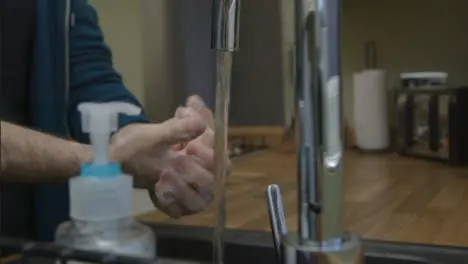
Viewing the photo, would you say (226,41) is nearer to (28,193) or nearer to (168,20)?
(28,193)

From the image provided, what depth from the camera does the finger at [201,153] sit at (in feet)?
2.31

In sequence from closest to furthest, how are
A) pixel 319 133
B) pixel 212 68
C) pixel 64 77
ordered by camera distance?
1. pixel 319 133
2. pixel 64 77
3. pixel 212 68

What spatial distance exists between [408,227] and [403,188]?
0.33 meters

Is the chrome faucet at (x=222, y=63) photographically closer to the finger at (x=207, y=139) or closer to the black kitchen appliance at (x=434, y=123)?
the finger at (x=207, y=139)

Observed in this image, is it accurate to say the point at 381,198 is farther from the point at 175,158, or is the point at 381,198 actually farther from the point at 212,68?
the point at 175,158

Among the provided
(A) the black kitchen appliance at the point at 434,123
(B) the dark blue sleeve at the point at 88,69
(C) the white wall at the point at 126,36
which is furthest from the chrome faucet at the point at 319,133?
(A) the black kitchen appliance at the point at 434,123

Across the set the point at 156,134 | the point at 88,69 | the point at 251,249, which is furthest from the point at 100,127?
the point at 88,69

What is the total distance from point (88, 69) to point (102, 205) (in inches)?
17.6

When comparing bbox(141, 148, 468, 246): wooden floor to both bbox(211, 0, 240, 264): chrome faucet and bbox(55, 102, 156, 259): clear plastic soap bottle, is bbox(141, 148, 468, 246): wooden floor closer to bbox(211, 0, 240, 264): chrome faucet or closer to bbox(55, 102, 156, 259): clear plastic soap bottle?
bbox(211, 0, 240, 264): chrome faucet

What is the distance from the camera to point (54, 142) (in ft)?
1.79

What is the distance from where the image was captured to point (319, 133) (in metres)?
0.41

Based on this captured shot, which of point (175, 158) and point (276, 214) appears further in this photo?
point (175, 158)

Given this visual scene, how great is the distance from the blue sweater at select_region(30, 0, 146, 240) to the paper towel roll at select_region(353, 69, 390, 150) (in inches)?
41.4

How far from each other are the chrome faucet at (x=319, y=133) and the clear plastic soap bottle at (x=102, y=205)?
0.10 metres
